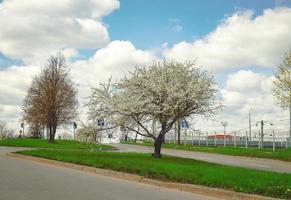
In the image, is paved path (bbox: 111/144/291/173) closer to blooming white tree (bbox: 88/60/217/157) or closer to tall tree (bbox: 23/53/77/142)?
blooming white tree (bbox: 88/60/217/157)

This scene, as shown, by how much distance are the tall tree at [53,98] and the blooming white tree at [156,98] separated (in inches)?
1219

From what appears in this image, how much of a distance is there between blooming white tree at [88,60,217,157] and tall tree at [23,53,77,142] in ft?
102

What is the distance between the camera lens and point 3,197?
1001cm

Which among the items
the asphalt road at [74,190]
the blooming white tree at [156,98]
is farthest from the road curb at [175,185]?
the blooming white tree at [156,98]

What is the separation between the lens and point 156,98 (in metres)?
24.5

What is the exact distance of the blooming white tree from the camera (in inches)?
949

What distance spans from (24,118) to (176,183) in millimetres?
51894

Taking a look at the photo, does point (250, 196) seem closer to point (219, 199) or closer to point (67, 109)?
point (219, 199)

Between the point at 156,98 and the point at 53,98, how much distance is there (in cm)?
3355

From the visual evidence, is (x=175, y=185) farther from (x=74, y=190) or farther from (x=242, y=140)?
(x=242, y=140)

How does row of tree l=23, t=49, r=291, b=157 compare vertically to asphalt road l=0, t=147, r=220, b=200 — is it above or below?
above

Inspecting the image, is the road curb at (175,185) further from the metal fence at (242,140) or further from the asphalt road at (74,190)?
the metal fence at (242,140)

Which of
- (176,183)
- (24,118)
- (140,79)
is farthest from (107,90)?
(24,118)

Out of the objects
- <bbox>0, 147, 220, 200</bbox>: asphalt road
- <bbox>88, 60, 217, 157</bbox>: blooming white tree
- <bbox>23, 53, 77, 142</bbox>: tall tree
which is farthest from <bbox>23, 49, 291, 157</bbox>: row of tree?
<bbox>23, 53, 77, 142</bbox>: tall tree
